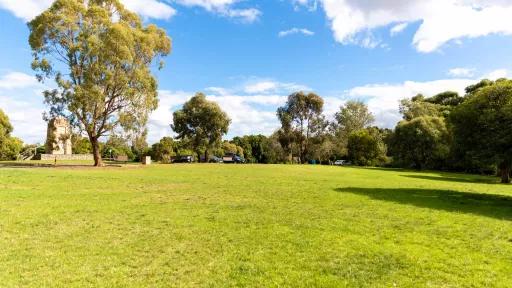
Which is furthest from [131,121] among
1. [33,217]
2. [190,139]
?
[33,217]

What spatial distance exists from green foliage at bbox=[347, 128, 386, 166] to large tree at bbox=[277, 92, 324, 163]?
8.78 m

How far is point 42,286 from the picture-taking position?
247 inches

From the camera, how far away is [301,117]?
74125mm

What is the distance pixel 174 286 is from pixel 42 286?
2.20 metres

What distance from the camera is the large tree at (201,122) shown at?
66188 mm

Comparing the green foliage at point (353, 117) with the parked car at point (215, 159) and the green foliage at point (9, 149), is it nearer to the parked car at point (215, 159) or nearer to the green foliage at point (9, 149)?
the parked car at point (215, 159)

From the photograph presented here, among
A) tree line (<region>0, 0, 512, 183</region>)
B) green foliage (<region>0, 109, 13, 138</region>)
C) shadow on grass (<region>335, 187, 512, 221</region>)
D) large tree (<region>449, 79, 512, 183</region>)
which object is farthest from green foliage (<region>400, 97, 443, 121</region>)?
green foliage (<region>0, 109, 13, 138</region>)

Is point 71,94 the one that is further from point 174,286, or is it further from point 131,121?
point 174,286

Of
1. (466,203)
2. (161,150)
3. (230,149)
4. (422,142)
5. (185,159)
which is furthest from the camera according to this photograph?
(230,149)

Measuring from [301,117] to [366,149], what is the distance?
46.4 ft

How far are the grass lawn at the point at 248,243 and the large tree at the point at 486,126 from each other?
429 centimetres

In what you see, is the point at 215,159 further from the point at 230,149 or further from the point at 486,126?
the point at 486,126

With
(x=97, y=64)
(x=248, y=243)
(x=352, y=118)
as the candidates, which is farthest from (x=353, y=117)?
(x=248, y=243)

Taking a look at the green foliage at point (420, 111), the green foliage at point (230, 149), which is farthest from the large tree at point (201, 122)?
the green foliage at point (420, 111)
